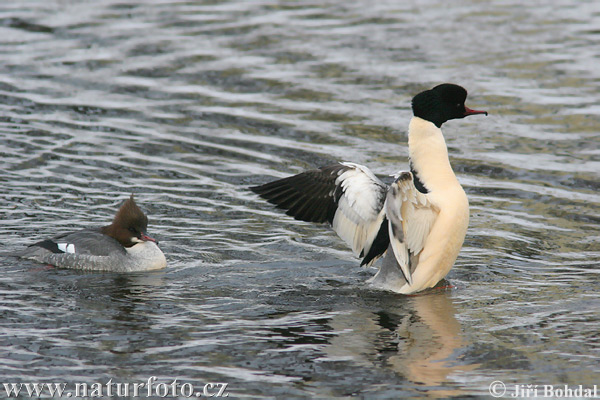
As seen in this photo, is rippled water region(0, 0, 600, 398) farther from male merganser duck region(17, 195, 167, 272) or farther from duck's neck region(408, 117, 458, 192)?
duck's neck region(408, 117, 458, 192)

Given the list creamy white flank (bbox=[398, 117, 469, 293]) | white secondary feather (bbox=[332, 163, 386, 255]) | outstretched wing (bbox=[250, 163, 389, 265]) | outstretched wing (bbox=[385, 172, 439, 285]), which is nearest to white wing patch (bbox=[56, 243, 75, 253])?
outstretched wing (bbox=[250, 163, 389, 265])

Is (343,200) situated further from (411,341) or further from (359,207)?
(411,341)

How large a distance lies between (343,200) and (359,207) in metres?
0.15

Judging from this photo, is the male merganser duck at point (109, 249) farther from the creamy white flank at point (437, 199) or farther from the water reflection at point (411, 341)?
the creamy white flank at point (437, 199)

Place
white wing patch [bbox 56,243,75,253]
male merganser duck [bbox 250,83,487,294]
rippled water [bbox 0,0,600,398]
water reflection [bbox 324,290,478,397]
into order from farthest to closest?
white wing patch [bbox 56,243,75,253] → male merganser duck [bbox 250,83,487,294] → rippled water [bbox 0,0,600,398] → water reflection [bbox 324,290,478,397]

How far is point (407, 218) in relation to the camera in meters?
7.68

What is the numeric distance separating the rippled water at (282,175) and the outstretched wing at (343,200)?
1.66 ft

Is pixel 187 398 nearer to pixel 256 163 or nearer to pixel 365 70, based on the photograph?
pixel 256 163

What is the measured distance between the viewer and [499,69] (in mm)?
14836

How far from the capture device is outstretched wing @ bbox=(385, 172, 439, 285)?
740 centimetres

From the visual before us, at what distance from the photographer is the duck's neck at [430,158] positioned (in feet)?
25.5

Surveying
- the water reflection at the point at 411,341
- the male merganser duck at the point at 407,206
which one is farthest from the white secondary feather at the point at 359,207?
the water reflection at the point at 411,341

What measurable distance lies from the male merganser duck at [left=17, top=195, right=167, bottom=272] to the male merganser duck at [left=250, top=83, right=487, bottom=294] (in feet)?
4.27

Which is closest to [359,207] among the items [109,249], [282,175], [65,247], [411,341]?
[411,341]
